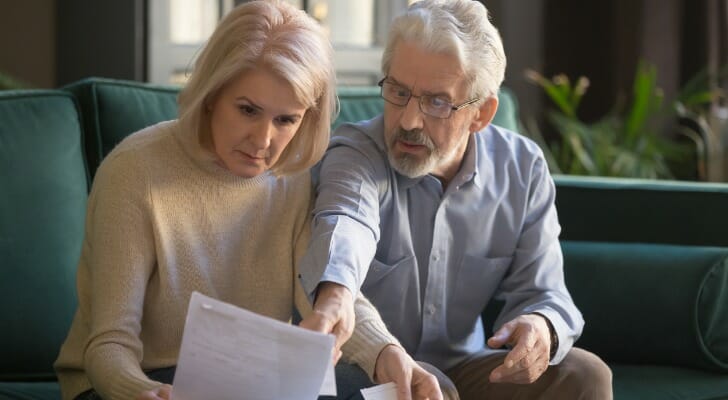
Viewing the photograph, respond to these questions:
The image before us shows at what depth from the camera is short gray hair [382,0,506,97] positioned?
6.05 feet

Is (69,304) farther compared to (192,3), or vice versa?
(192,3)

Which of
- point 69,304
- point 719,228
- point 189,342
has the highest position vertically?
point 189,342

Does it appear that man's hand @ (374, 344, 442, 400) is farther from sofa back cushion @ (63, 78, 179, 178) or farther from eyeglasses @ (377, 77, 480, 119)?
sofa back cushion @ (63, 78, 179, 178)

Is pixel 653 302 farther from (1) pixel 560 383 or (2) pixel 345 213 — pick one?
(2) pixel 345 213

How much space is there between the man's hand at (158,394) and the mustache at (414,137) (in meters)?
0.64

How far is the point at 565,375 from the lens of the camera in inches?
72.8

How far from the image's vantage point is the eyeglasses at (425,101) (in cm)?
187

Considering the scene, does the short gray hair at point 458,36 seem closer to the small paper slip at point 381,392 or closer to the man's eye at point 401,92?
the man's eye at point 401,92

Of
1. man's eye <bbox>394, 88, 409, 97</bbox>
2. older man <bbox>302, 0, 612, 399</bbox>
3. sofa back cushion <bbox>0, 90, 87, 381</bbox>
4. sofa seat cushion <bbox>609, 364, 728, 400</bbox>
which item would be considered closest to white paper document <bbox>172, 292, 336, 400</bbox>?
older man <bbox>302, 0, 612, 399</bbox>

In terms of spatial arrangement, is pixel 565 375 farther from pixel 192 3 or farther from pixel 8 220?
pixel 192 3

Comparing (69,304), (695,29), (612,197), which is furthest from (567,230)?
(695,29)

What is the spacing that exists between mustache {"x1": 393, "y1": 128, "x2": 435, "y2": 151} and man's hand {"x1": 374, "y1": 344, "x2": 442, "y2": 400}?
41cm

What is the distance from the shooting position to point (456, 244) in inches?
78.0

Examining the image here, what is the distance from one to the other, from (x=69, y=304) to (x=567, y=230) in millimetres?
1116
